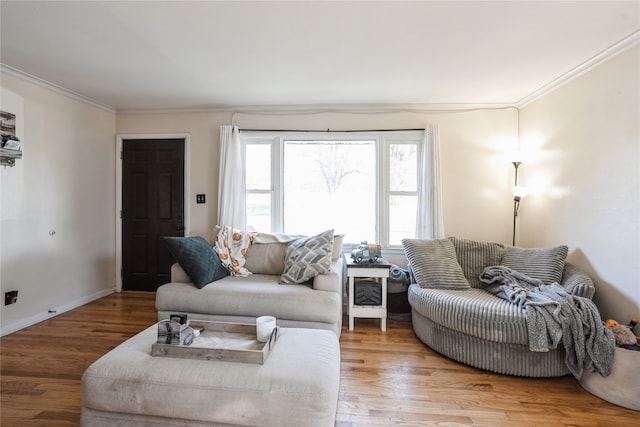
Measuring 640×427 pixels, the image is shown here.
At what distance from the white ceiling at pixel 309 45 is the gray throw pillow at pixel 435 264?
5.41 feet

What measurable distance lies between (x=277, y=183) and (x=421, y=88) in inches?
78.0

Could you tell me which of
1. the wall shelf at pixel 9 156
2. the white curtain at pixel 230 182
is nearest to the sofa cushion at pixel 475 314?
the white curtain at pixel 230 182

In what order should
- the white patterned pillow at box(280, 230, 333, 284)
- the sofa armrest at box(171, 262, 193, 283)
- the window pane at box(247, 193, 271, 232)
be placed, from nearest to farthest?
the white patterned pillow at box(280, 230, 333, 284)
the sofa armrest at box(171, 262, 193, 283)
the window pane at box(247, 193, 271, 232)

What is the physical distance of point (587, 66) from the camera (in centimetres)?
253

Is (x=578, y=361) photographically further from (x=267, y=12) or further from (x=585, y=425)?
(x=267, y=12)

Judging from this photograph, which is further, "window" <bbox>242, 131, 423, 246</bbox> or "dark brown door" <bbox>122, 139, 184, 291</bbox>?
"dark brown door" <bbox>122, 139, 184, 291</bbox>

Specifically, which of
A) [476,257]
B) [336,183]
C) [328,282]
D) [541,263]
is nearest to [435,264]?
[476,257]

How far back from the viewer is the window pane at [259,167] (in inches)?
150

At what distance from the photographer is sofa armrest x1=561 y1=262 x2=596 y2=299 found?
2.23m

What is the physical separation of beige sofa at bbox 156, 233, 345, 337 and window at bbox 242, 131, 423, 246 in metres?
1.11

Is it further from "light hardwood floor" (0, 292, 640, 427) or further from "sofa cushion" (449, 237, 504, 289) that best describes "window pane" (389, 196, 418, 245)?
"light hardwood floor" (0, 292, 640, 427)

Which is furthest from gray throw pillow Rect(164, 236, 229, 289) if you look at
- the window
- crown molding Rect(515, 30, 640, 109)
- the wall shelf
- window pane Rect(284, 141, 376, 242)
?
crown molding Rect(515, 30, 640, 109)

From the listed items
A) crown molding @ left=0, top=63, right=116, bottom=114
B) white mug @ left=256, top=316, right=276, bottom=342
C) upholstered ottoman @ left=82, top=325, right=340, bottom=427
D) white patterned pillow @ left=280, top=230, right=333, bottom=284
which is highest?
crown molding @ left=0, top=63, right=116, bottom=114

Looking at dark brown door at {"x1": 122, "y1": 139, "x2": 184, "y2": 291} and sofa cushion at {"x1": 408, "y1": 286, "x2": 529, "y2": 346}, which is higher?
dark brown door at {"x1": 122, "y1": 139, "x2": 184, "y2": 291}
